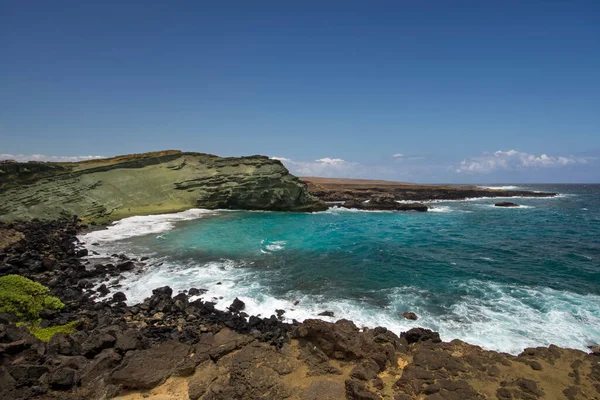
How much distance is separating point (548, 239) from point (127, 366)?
3299 cm

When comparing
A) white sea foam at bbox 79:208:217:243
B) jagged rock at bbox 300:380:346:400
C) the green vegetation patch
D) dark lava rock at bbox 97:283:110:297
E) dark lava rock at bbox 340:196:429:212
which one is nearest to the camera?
jagged rock at bbox 300:380:346:400

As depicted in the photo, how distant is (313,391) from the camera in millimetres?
7262

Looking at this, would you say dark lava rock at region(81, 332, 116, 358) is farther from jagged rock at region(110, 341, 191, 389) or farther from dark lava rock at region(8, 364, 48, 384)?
dark lava rock at region(8, 364, 48, 384)

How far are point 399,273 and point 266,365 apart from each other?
11.8 m

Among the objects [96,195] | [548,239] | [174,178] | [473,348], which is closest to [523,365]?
[473,348]

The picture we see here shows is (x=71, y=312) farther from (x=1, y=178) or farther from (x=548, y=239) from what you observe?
(x=548, y=239)

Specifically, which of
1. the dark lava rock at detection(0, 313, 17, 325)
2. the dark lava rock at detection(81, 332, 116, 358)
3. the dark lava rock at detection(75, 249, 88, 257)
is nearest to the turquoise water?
the dark lava rock at detection(75, 249, 88, 257)

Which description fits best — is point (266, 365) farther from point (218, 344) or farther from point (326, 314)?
point (326, 314)

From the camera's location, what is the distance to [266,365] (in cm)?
823

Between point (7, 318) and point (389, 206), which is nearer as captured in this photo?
point (7, 318)

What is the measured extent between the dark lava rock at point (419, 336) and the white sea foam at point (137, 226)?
78.6 ft

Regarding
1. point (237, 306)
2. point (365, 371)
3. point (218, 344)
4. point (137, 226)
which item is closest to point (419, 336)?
point (365, 371)

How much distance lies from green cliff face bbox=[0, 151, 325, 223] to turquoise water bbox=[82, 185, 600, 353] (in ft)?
26.5

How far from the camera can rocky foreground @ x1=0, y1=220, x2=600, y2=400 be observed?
727cm
